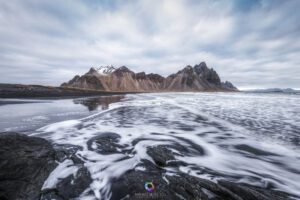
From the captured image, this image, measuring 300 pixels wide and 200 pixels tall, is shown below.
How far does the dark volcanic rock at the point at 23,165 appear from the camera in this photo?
9.27ft

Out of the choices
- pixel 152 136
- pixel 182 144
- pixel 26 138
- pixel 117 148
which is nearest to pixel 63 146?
pixel 26 138

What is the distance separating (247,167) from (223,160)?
25.0 inches

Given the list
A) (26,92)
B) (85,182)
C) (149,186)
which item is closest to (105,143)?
(85,182)

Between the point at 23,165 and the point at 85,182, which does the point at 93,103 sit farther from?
the point at 85,182

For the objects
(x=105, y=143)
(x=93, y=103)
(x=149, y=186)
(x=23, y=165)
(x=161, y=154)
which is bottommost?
(x=93, y=103)

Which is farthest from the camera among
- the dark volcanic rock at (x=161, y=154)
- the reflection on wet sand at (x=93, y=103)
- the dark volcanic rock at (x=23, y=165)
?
the reflection on wet sand at (x=93, y=103)

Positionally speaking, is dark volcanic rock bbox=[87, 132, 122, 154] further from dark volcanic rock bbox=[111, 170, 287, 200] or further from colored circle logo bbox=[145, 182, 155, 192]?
colored circle logo bbox=[145, 182, 155, 192]

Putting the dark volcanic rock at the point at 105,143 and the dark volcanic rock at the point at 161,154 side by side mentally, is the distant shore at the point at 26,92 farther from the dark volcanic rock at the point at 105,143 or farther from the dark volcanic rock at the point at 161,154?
the dark volcanic rock at the point at 161,154

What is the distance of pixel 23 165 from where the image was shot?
333cm

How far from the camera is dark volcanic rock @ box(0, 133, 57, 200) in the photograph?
2826 mm

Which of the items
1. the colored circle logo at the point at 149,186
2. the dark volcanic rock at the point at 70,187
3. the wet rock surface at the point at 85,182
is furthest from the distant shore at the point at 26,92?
the colored circle logo at the point at 149,186


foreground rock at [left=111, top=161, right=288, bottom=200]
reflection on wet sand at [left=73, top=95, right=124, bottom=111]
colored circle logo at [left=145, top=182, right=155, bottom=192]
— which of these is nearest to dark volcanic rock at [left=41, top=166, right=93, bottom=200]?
foreground rock at [left=111, top=161, right=288, bottom=200]

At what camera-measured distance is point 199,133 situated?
764cm

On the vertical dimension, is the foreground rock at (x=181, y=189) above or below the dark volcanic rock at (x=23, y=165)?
below
